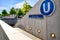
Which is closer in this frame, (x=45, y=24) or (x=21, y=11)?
(x=45, y=24)

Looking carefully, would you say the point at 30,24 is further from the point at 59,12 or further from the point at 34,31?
the point at 59,12

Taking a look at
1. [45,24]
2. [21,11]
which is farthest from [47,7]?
[21,11]

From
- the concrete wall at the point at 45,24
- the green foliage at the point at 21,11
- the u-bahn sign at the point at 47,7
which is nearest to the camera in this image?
the concrete wall at the point at 45,24

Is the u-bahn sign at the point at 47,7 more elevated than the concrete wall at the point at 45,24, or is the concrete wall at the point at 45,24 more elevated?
the u-bahn sign at the point at 47,7

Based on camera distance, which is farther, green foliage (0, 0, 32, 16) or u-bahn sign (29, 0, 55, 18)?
green foliage (0, 0, 32, 16)

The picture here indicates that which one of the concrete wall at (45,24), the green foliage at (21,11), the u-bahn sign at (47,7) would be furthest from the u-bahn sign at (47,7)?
the green foliage at (21,11)

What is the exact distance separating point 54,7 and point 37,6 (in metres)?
2.15

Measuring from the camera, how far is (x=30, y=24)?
1141cm

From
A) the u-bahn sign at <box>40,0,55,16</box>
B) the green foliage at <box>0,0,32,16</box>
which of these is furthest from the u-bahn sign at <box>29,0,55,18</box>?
the green foliage at <box>0,0,32,16</box>

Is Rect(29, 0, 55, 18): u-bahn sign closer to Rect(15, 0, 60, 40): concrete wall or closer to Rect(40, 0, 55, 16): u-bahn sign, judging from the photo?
Rect(40, 0, 55, 16): u-bahn sign

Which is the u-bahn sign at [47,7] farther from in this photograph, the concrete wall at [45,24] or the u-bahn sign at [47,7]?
the concrete wall at [45,24]

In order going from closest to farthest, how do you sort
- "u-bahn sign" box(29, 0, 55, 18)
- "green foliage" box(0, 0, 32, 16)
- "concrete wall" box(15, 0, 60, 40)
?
"concrete wall" box(15, 0, 60, 40)
"u-bahn sign" box(29, 0, 55, 18)
"green foliage" box(0, 0, 32, 16)

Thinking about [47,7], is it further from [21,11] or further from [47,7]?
[21,11]

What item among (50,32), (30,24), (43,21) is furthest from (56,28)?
(30,24)
